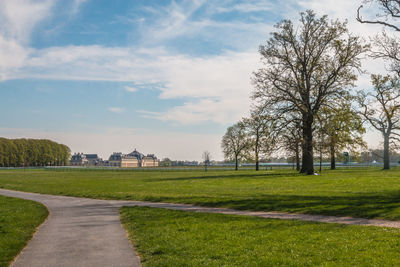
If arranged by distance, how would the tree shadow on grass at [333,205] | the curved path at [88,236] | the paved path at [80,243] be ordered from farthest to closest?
1. the tree shadow on grass at [333,205]
2. the curved path at [88,236]
3. the paved path at [80,243]

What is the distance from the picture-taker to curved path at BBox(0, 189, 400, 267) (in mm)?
8359

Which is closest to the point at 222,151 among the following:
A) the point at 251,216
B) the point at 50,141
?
the point at 251,216

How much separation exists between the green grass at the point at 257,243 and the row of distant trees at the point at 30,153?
5876 inches

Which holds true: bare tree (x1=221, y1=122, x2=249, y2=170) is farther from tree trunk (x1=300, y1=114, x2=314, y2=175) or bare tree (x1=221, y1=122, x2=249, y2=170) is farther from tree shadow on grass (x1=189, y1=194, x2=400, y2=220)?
tree shadow on grass (x1=189, y1=194, x2=400, y2=220)

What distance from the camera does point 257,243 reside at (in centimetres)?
941

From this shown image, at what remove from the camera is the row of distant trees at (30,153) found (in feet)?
471

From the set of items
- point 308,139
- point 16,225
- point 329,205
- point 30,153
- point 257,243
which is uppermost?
point 30,153

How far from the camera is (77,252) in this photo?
9031 mm

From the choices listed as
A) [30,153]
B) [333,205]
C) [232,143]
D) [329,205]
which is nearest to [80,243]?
[329,205]

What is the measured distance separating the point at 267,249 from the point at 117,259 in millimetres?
3550

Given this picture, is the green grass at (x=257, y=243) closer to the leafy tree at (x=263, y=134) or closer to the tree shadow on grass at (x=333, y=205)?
the tree shadow on grass at (x=333, y=205)

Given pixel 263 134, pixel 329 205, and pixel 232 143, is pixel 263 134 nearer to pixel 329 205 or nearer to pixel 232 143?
pixel 329 205

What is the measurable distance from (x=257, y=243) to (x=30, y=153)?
6417 inches

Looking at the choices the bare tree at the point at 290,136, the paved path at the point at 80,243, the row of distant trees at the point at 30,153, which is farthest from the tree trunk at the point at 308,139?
the row of distant trees at the point at 30,153
